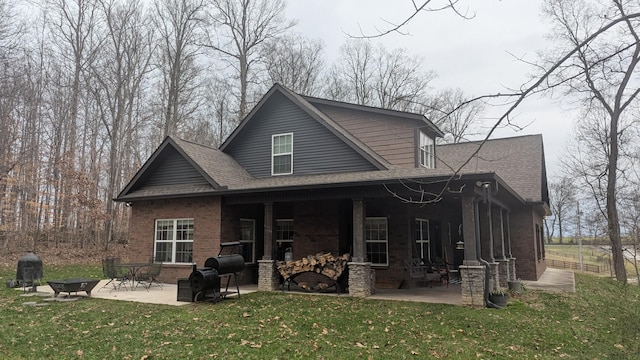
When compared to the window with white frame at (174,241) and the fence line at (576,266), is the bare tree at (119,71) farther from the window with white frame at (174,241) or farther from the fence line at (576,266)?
the fence line at (576,266)

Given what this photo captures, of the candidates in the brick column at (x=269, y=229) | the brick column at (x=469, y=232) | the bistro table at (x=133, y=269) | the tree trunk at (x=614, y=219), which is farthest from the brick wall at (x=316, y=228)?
the tree trunk at (x=614, y=219)

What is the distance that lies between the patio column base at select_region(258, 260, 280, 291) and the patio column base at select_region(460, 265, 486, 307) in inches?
212

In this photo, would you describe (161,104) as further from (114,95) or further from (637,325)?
(637,325)

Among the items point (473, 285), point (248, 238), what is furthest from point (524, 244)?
point (248, 238)

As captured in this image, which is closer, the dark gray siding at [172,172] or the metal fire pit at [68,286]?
the metal fire pit at [68,286]

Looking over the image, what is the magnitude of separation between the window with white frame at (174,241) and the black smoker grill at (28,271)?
11.3 ft

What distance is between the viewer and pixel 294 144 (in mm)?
15070

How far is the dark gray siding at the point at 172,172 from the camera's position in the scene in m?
14.7

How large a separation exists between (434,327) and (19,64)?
25.7 m

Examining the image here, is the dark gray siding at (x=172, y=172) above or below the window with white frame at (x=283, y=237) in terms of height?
above

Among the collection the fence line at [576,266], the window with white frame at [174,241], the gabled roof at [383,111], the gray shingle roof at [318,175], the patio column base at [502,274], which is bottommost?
the fence line at [576,266]

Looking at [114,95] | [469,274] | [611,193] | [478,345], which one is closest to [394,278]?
[469,274]

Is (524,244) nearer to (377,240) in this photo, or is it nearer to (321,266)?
(377,240)

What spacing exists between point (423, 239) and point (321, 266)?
15.1 feet
